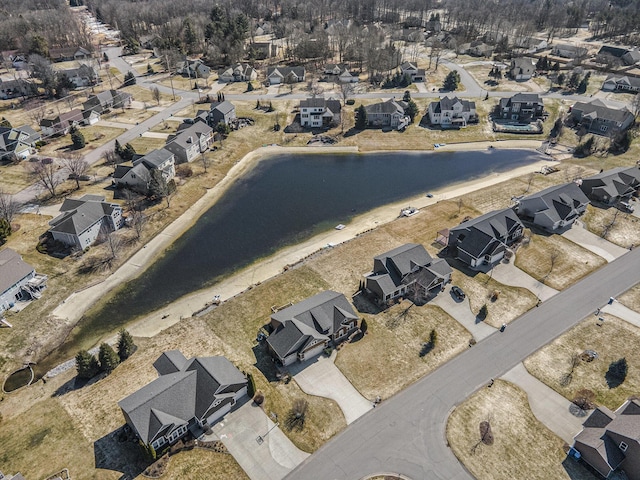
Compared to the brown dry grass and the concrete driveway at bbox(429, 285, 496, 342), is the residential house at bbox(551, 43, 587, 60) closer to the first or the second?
the concrete driveway at bbox(429, 285, 496, 342)

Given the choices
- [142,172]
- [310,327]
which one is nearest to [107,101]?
[142,172]

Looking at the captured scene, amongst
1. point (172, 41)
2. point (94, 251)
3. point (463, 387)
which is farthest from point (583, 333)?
point (172, 41)

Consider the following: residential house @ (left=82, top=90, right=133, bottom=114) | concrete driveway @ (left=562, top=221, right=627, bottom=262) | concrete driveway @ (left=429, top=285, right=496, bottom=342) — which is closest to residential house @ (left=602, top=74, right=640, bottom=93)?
concrete driveway @ (left=562, top=221, right=627, bottom=262)

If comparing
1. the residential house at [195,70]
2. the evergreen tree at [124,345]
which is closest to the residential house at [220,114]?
the residential house at [195,70]

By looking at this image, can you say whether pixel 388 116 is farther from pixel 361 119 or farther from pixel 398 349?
pixel 398 349

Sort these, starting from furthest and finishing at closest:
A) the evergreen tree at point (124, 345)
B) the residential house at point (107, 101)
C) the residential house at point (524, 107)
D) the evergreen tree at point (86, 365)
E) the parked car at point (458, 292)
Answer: the residential house at point (107, 101)
the residential house at point (524, 107)
the parked car at point (458, 292)
the evergreen tree at point (124, 345)
the evergreen tree at point (86, 365)

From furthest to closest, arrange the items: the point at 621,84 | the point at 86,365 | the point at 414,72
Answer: the point at 414,72
the point at 621,84
the point at 86,365

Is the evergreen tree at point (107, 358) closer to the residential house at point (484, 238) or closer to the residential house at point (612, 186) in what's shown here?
the residential house at point (484, 238)
